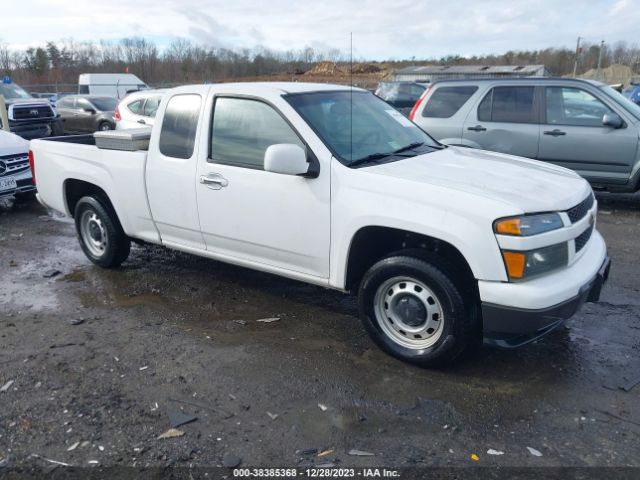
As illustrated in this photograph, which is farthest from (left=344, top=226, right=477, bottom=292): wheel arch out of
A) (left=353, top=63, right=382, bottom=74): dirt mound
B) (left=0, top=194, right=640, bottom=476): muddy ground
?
(left=353, top=63, right=382, bottom=74): dirt mound

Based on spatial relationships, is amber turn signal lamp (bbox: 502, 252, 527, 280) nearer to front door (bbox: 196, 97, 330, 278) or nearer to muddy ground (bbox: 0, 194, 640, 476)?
muddy ground (bbox: 0, 194, 640, 476)

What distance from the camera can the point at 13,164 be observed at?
338 inches

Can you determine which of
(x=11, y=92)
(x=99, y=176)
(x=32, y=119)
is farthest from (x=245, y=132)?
(x=11, y=92)

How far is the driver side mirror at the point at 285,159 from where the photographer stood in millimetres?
3705

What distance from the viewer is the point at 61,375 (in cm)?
376

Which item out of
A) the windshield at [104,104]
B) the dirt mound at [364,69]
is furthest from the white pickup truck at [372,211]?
the dirt mound at [364,69]

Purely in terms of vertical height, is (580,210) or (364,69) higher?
(364,69)

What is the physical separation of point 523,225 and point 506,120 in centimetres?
567

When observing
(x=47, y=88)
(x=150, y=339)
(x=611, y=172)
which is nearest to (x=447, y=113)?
(x=611, y=172)

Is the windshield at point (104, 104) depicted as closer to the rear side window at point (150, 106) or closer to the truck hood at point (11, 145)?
the rear side window at point (150, 106)

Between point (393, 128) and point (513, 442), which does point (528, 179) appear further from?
point (513, 442)

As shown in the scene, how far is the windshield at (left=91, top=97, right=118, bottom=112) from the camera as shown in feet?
61.8

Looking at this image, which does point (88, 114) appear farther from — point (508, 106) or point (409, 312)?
point (409, 312)

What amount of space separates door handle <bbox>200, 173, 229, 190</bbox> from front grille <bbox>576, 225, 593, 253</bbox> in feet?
8.62
